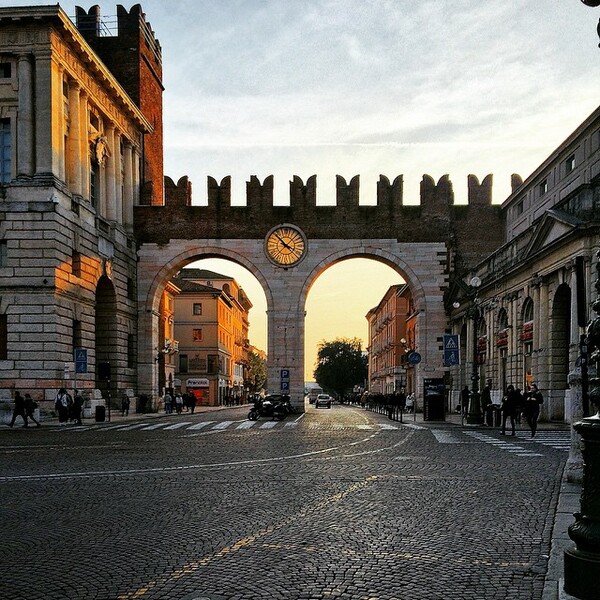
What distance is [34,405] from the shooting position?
29812 mm

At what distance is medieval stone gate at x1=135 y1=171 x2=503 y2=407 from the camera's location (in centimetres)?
4734

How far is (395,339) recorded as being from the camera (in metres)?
86.4

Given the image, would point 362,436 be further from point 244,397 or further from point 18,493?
point 244,397

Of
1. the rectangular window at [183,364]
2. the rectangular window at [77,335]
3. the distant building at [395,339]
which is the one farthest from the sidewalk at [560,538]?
the rectangular window at [183,364]

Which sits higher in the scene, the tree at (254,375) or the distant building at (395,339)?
the distant building at (395,339)

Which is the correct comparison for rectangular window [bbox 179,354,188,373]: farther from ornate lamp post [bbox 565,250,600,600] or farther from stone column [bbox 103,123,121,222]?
ornate lamp post [bbox 565,250,600,600]

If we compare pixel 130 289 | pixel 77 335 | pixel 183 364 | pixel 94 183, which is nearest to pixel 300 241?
pixel 130 289

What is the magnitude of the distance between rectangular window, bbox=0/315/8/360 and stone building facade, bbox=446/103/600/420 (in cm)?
1863

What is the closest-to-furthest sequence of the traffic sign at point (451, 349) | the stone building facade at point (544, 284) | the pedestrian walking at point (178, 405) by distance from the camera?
the stone building facade at point (544, 284) < the traffic sign at point (451, 349) < the pedestrian walking at point (178, 405)

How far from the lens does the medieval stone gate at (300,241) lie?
47.3 meters

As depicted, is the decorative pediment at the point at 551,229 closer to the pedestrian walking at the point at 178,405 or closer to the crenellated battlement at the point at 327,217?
the crenellated battlement at the point at 327,217

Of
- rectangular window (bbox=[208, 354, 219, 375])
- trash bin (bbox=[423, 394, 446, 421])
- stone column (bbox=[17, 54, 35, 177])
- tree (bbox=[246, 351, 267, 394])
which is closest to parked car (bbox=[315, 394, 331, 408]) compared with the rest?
rectangular window (bbox=[208, 354, 219, 375])

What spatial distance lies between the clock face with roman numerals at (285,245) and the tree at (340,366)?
91441mm

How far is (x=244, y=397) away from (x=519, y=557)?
112 metres
